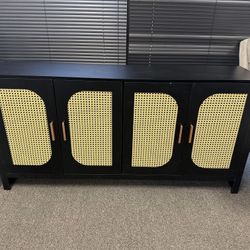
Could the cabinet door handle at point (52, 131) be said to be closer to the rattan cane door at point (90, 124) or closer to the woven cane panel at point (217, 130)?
the rattan cane door at point (90, 124)

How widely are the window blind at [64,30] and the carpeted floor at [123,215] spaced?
1.11m

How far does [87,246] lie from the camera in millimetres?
1272

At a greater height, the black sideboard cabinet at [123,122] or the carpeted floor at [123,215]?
the black sideboard cabinet at [123,122]

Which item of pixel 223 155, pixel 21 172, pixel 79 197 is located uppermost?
pixel 223 155

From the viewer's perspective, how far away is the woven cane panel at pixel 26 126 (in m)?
1.39

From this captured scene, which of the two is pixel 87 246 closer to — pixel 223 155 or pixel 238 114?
pixel 223 155

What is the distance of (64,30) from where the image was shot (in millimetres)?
1853

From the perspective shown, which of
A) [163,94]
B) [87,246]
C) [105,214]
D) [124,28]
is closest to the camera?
[87,246]

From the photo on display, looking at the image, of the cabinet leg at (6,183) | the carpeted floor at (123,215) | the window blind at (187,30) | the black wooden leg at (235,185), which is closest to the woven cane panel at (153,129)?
the carpeted floor at (123,215)

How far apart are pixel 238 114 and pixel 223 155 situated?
0.32 meters

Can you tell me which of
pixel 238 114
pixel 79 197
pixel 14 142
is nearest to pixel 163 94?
pixel 238 114

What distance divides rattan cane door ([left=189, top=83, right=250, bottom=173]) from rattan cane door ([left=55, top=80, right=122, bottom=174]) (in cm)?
52

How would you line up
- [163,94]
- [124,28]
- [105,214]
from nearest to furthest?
[163,94], [105,214], [124,28]

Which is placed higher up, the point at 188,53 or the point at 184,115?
the point at 188,53
